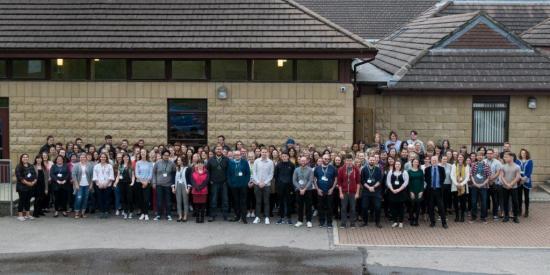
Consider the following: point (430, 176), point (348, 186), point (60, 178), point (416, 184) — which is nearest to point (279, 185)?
point (348, 186)

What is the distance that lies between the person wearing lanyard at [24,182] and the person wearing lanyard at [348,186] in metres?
6.86

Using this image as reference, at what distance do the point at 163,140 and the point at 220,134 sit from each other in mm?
1553

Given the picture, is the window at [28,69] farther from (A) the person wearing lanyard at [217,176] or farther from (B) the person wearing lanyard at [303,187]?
(B) the person wearing lanyard at [303,187]

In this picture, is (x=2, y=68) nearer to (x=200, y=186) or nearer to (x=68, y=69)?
(x=68, y=69)

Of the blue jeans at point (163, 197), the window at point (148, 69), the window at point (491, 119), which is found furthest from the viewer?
the window at point (491, 119)

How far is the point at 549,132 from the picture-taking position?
21750 mm

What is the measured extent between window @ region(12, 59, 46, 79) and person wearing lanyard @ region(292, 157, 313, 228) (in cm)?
817

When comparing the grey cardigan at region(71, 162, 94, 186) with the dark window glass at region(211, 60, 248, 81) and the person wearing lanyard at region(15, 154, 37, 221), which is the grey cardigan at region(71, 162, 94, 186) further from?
the dark window glass at region(211, 60, 248, 81)

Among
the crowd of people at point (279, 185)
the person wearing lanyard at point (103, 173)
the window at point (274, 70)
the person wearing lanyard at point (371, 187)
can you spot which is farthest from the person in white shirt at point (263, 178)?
the window at point (274, 70)

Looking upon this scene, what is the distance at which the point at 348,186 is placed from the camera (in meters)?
17.0

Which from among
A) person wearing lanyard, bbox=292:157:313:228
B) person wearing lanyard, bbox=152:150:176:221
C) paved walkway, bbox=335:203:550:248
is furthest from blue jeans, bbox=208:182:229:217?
paved walkway, bbox=335:203:550:248

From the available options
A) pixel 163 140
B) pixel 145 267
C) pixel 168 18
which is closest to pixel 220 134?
pixel 163 140

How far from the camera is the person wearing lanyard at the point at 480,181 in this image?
57.8 feet

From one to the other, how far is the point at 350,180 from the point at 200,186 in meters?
3.30
